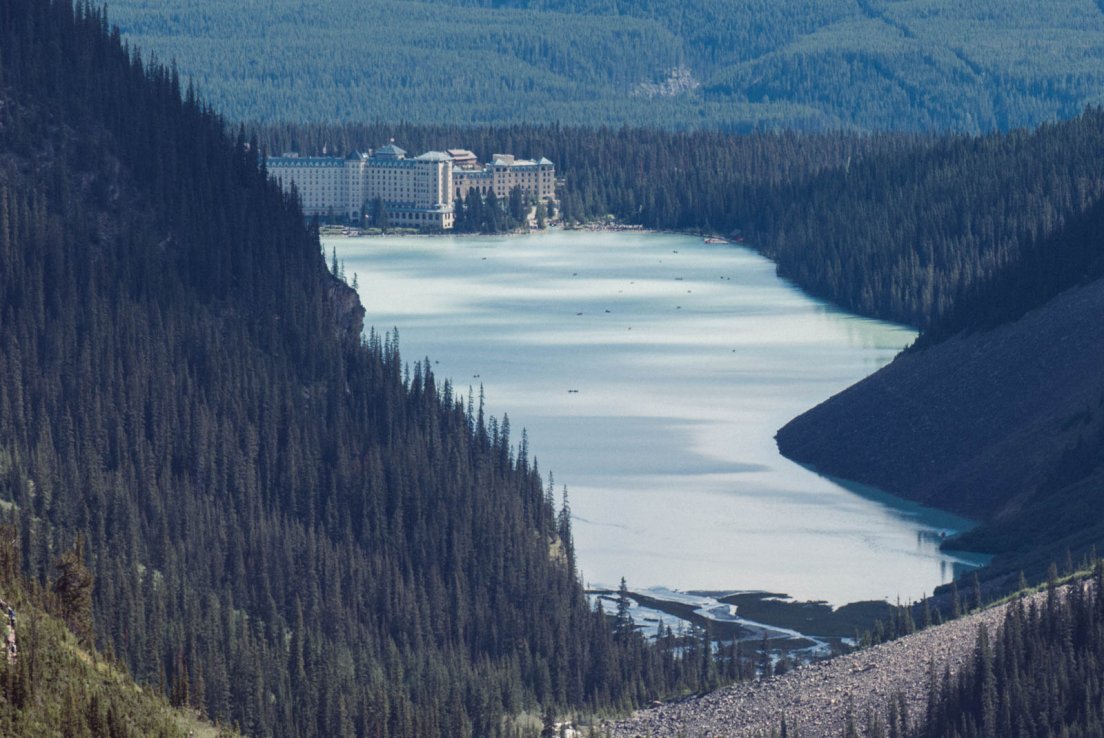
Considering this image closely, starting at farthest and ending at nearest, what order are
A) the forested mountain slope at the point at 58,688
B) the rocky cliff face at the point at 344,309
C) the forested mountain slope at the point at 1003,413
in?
the rocky cliff face at the point at 344,309 < the forested mountain slope at the point at 1003,413 < the forested mountain slope at the point at 58,688

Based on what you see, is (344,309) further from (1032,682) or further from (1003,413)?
(1032,682)

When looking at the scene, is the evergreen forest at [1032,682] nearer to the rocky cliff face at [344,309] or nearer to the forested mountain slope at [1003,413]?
the forested mountain slope at [1003,413]

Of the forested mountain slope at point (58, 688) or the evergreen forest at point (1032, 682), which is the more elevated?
the forested mountain slope at point (58, 688)

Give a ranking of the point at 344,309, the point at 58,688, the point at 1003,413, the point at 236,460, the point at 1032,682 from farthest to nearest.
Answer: the point at 344,309
the point at 1003,413
the point at 236,460
the point at 1032,682
the point at 58,688

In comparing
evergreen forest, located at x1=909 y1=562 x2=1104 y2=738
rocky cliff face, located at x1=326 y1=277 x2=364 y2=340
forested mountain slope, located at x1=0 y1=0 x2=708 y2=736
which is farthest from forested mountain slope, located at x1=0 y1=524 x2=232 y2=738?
rocky cliff face, located at x1=326 y1=277 x2=364 y2=340

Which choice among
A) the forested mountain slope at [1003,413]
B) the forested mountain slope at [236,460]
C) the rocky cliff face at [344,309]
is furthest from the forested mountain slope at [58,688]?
the rocky cliff face at [344,309]

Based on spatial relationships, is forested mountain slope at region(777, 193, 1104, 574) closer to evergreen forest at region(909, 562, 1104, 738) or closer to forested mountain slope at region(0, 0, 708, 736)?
forested mountain slope at region(0, 0, 708, 736)

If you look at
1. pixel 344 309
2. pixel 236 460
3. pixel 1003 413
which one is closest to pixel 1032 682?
pixel 236 460
